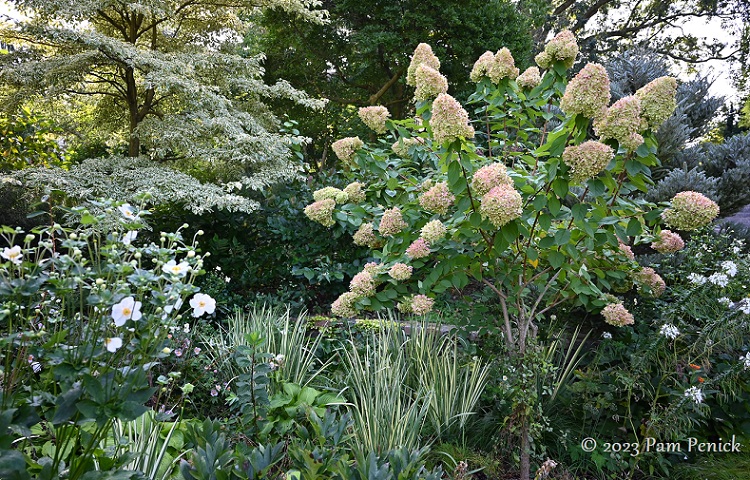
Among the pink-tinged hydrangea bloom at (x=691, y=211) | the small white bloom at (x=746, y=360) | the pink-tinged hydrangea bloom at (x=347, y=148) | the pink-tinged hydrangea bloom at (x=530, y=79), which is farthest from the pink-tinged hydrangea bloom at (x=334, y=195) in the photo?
the small white bloom at (x=746, y=360)

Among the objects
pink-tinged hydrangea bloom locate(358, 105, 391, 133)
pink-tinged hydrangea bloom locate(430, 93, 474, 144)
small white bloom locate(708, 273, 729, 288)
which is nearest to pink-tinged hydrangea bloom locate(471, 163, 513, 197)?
pink-tinged hydrangea bloom locate(430, 93, 474, 144)

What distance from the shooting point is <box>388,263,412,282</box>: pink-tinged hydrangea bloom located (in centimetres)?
236

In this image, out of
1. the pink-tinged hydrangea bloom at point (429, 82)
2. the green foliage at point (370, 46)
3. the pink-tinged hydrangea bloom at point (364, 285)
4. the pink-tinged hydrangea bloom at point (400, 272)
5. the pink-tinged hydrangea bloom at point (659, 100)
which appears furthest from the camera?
the green foliage at point (370, 46)

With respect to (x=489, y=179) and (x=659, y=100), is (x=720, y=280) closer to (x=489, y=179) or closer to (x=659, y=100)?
(x=659, y=100)

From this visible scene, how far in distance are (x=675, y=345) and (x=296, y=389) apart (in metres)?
1.86

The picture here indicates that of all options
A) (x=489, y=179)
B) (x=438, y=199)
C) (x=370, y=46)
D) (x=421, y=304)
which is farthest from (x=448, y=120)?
(x=370, y=46)

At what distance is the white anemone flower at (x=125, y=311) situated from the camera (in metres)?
1.27

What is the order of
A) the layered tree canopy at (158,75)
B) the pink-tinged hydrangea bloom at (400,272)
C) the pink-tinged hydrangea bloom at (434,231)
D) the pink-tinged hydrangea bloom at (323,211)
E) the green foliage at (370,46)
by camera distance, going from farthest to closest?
the green foliage at (370,46) < the layered tree canopy at (158,75) < the pink-tinged hydrangea bloom at (323,211) < the pink-tinged hydrangea bloom at (400,272) < the pink-tinged hydrangea bloom at (434,231)

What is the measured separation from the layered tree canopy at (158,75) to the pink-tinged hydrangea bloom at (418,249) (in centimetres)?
213

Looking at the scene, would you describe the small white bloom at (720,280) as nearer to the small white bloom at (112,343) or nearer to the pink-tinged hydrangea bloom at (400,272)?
the pink-tinged hydrangea bloom at (400,272)

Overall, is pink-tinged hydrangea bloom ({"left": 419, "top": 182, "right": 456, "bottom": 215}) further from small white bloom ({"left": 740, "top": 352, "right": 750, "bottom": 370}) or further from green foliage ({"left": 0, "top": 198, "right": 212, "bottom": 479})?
small white bloom ({"left": 740, "top": 352, "right": 750, "bottom": 370})

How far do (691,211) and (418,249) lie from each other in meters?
1.08

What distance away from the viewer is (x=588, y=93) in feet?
5.99

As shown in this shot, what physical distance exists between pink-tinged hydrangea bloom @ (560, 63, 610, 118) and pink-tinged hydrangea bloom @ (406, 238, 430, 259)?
81 centimetres
